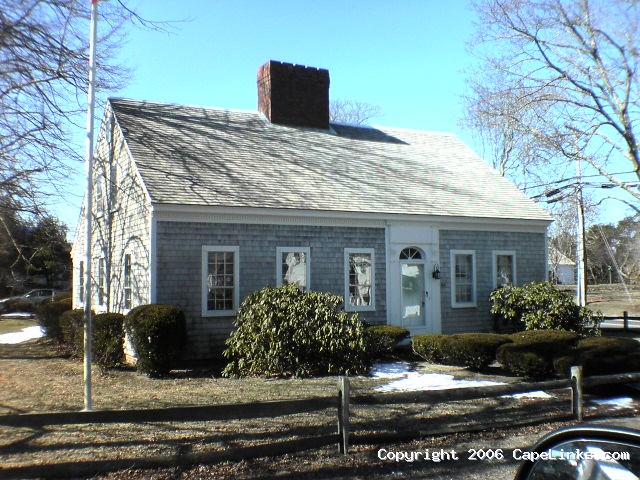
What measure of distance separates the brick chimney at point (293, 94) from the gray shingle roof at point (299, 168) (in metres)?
0.41

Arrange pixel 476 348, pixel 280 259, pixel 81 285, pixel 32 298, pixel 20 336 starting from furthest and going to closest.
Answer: pixel 32 298
pixel 20 336
pixel 81 285
pixel 280 259
pixel 476 348

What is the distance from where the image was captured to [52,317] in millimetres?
20000

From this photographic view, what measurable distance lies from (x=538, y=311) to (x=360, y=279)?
487 centimetres

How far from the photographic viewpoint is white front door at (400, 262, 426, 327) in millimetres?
16578

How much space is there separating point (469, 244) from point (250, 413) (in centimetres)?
1251

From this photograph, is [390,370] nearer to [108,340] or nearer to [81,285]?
[108,340]

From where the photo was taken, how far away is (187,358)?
13.7 meters

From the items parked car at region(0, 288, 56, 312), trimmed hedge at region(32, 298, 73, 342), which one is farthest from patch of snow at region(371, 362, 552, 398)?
parked car at region(0, 288, 56, 312)

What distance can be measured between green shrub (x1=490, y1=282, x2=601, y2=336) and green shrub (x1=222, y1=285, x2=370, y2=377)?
5947 mm

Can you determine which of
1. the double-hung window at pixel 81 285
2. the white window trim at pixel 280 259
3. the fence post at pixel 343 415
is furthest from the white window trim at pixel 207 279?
the double-hung window at pixel 81 285

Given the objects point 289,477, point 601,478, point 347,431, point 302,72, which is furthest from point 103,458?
point 302,72

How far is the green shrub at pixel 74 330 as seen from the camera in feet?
48.9

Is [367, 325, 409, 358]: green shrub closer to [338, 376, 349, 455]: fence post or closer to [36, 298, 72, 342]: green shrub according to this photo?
[338, 376, 349, 455]: fence post

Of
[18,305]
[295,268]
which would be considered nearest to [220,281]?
[295,268]
